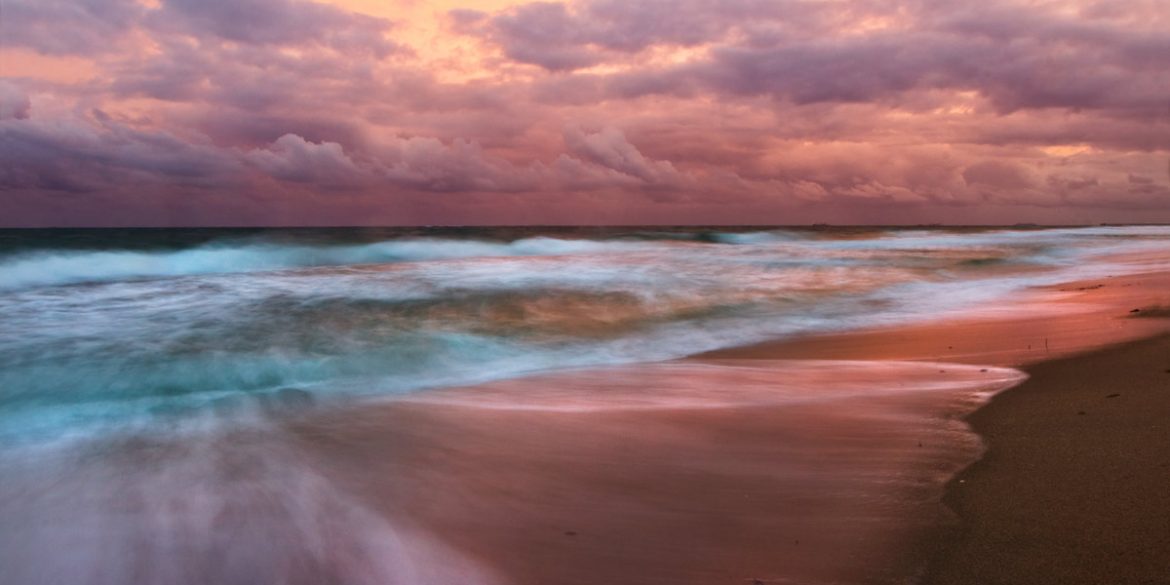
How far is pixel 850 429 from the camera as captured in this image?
3.82m

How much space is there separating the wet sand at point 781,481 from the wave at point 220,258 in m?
17.3

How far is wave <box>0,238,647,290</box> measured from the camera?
2114cm

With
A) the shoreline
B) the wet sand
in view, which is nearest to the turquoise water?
the wet sand

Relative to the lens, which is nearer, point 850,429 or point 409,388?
point 850,429

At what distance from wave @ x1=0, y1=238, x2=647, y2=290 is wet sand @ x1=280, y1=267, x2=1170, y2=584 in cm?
1728

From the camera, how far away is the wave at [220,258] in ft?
69.4

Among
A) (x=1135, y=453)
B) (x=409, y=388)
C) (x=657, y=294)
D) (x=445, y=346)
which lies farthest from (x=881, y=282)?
(x=1135, y=453)

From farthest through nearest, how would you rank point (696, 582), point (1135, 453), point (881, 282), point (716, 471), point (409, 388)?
point (881, 282), point (409, 388), point (716, 471), point (1135, 453), point (696, 582)

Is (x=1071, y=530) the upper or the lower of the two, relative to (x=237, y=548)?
upper

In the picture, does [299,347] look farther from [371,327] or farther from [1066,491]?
[1066,491]

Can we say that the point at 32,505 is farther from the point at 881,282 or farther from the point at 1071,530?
the point at 881,282

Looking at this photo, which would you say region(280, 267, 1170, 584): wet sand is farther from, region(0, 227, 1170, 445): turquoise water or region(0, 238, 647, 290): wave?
region(0, 238, 647, 290): wave

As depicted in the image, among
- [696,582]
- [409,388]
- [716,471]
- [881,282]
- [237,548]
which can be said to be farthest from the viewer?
[881,282]

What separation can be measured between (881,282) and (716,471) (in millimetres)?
12743
